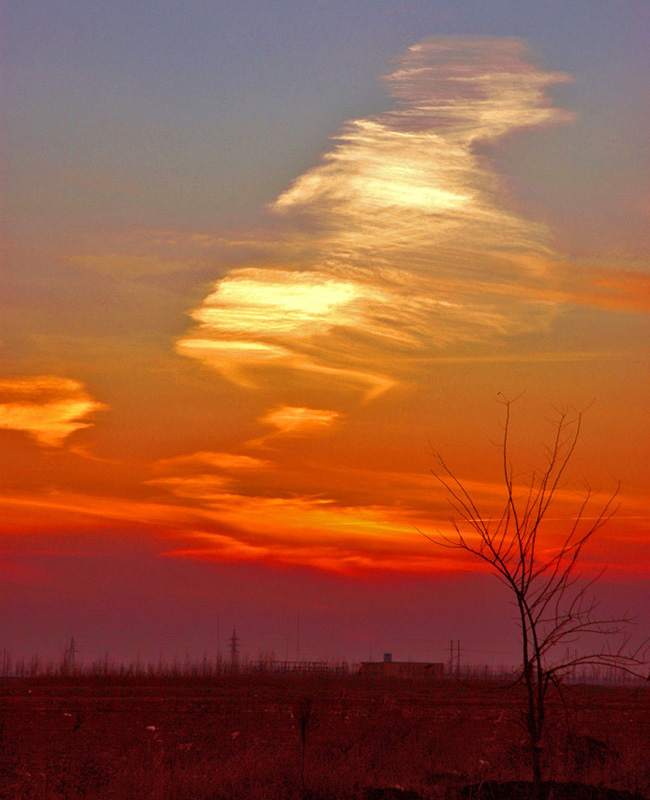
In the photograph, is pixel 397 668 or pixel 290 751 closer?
pixel 290 751

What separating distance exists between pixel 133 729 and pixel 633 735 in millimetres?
13400

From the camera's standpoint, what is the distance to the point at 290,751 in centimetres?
1842

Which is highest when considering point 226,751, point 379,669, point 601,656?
point 601,656

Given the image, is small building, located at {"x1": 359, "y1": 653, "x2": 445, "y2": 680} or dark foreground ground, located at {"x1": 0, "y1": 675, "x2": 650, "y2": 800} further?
small building, located at {"x1": 359, "y1": 653, "x2": 445, "y2": 680}

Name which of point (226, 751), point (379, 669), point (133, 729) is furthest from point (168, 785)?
point (379, 669)

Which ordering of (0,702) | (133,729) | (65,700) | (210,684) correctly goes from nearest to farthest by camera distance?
(133,729) < (0,702) < (65,700) < (210,684)

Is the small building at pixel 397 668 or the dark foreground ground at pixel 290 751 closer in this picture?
the dark foreground ground at pixel 290 751

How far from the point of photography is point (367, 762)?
55.0 feet

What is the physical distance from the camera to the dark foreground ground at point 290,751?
13180 millimetres

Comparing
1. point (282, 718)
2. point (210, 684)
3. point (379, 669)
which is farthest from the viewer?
point (379, 669)

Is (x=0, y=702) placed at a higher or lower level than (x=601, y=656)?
lower

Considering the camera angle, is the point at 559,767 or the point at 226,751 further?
the point at 226,751

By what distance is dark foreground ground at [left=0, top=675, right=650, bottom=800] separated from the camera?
A: 43.2ft

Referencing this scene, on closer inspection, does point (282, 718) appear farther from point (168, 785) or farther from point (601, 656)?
point (601, 656)
